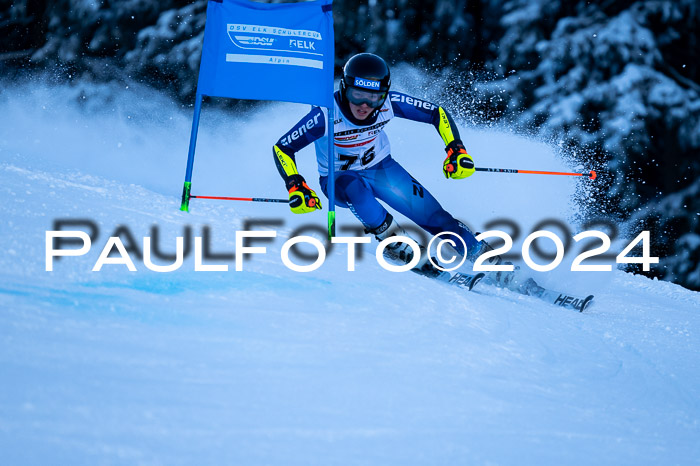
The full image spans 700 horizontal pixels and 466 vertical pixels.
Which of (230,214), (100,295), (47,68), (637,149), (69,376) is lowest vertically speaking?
(69,376)

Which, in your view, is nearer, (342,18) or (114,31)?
(342,18)

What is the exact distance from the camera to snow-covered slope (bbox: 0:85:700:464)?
1.85 m

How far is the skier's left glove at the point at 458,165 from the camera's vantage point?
4359 millimetres

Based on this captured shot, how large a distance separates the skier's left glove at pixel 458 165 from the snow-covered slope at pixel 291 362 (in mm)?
806

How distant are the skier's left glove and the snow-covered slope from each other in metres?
0.81

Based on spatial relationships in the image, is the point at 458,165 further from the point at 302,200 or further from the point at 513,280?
the point at 302,200

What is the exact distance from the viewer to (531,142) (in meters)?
6.95

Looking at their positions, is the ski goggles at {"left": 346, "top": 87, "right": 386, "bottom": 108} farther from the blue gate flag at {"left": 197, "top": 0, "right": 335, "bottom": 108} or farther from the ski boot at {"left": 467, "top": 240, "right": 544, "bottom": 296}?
the ski boot at {"left": 467, "top": 240, "right": 544, "bottom": 296}

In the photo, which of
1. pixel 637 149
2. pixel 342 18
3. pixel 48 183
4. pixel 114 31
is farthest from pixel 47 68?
pixel 637 149

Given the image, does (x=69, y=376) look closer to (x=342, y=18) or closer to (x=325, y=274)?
(x=325, y=274)

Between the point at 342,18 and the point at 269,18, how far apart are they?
4570 millimetres

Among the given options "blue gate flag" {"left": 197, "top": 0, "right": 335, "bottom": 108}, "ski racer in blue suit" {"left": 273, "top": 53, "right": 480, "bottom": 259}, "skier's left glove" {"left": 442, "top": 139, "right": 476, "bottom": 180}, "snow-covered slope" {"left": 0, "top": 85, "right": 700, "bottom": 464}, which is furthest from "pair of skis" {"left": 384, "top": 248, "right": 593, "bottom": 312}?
"blue gate flag" {"left": 197, "top": 0, "right": 335, "bottom": 108}

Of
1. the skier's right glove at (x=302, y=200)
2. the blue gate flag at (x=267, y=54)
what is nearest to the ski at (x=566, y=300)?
the skier's right glove at (x=302, y=200)

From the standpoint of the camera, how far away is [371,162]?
15.0 ft
